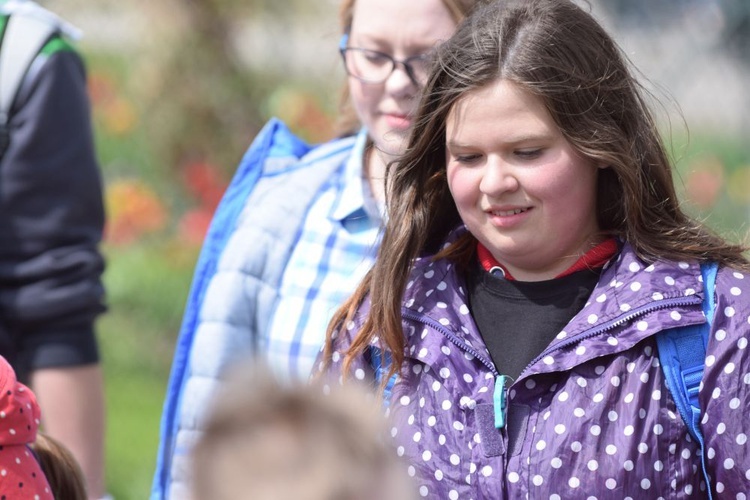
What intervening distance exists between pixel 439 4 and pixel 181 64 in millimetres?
3774

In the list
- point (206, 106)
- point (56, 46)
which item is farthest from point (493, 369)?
point (206, 106)

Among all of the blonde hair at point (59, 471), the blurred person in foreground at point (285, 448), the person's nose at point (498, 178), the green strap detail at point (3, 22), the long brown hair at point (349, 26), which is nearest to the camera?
the blurred person in foreground at point (285, 448)

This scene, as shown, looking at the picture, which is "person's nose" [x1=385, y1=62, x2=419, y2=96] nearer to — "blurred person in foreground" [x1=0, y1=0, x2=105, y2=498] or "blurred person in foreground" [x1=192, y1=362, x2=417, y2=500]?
"blurred person in foreground" [x1=0, y1=0, x2=105, y2=498]

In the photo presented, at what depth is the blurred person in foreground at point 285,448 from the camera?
110 centimetres

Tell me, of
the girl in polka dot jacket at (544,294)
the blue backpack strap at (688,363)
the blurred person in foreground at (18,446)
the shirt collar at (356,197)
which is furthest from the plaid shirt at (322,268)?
the blue backpack strap at (688,363)

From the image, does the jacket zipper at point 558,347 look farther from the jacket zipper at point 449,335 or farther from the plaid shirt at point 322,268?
the plaid shirt at point 322,268

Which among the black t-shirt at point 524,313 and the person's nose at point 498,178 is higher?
the person's nose at point 498,178

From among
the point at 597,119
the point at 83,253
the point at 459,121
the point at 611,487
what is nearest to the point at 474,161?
the point at 459,121

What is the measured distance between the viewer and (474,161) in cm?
219

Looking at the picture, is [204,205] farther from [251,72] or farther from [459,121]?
[459,121]

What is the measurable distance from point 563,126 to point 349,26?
0.98 m

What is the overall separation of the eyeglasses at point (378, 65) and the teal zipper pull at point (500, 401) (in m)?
0.84

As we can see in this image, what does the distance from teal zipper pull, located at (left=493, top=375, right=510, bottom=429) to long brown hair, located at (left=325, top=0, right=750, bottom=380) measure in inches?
7.8

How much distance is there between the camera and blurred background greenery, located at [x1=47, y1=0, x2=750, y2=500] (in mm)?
6234
